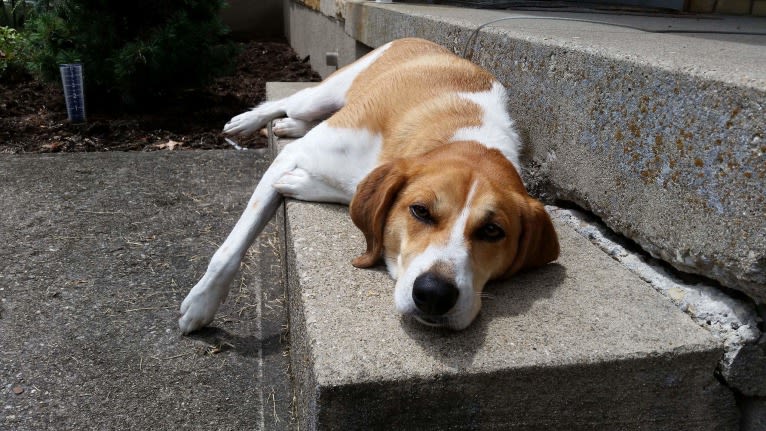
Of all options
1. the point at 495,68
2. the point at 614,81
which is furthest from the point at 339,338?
the point at 495,68

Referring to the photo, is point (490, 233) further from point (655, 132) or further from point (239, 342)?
point (239, 342)

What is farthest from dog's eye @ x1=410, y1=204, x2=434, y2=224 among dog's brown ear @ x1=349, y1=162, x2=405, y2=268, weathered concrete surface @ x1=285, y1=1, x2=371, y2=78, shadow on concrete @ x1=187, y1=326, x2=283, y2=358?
weathered concrete surface @ x1=285, y1=1, x2=371, y2=78

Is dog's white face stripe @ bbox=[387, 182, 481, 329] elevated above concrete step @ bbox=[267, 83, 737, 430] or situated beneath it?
elevated above

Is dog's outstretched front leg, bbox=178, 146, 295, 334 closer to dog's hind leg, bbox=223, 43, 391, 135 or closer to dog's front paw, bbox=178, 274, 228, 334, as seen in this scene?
dog's front paw, bbox=178, 274, 228, 334

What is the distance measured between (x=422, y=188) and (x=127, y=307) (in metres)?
1.59

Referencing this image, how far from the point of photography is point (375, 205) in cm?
217

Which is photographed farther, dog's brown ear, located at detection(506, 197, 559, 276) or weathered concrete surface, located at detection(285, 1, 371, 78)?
weathered concrete surface, located at detection(285, 1, 371, 78)

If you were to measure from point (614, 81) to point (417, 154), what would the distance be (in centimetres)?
75

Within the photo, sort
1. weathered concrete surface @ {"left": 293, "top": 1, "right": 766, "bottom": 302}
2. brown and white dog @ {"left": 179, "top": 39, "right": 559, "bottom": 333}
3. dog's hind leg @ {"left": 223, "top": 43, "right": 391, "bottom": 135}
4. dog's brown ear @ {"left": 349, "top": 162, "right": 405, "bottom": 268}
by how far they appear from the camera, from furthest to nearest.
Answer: dog's hind leg @ {"left": 223, "top": 43, "right": 391, "bottom": 135}
dog's brown ear @ {"left": 349, "top": 162, "right": 405, "bottom": 268}
brown and white dog @ {"left": 179, "top": 39, "right": 559, "bottom": 333}
weathered concrete surface @ {"left": 293, "top": 1, "right": 766, "bottom": 302}

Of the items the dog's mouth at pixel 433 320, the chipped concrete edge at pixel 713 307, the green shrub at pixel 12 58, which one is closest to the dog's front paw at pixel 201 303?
the dog's mouth at pixel 433 320

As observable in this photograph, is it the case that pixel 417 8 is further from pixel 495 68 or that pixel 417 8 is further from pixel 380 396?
pixel 380 396

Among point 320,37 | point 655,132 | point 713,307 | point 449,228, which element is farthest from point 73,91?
point 713,307

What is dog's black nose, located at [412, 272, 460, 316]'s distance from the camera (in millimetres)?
1774

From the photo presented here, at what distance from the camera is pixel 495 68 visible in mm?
3316
